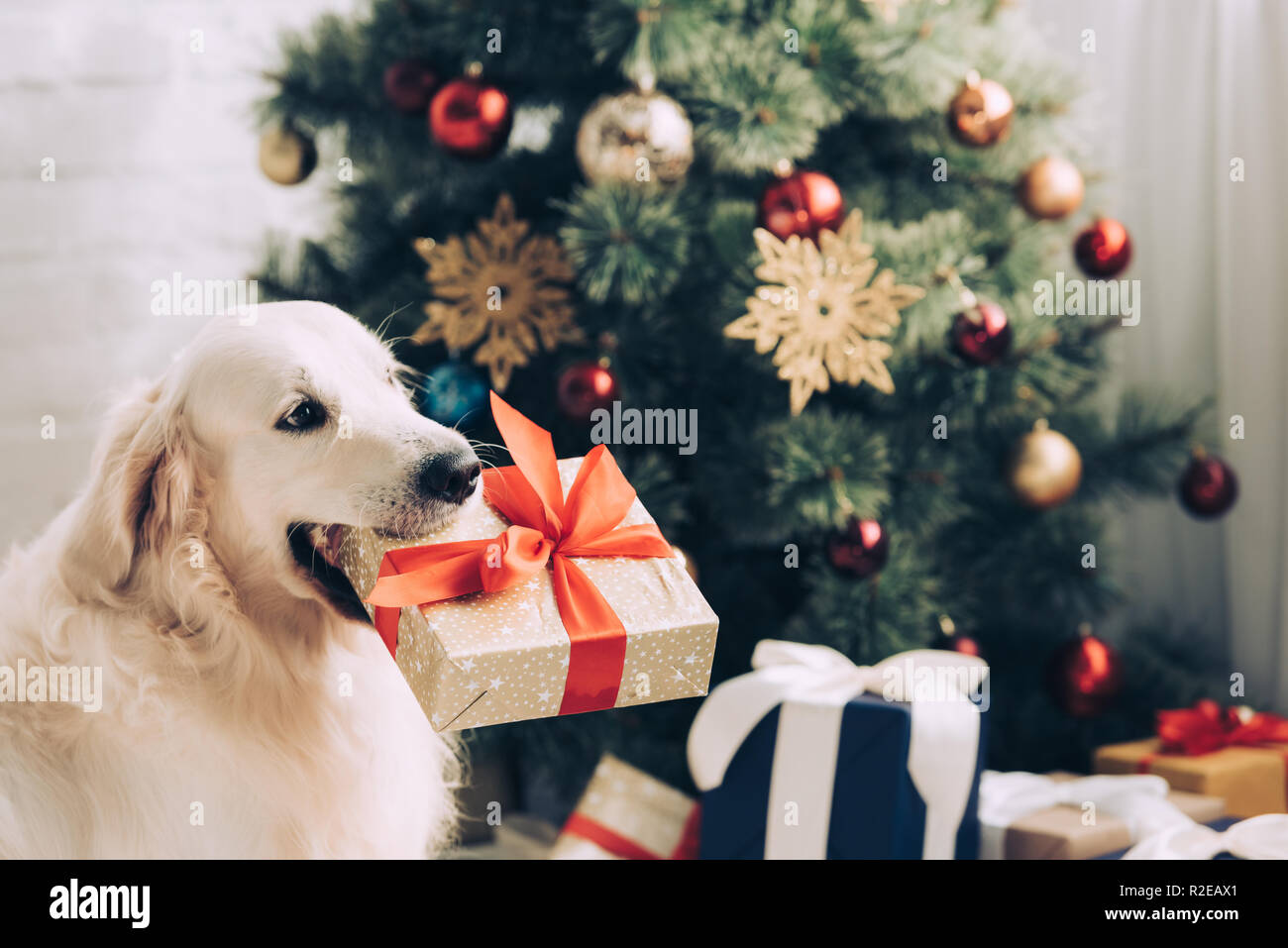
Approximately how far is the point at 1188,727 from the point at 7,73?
2292 mm

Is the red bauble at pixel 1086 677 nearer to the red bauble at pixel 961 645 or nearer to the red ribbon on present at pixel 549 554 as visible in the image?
the red bauble at pixel 961 645

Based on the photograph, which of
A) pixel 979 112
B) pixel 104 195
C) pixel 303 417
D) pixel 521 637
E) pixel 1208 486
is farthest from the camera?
pixel 104 195

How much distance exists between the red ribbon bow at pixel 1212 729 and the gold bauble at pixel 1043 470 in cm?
39

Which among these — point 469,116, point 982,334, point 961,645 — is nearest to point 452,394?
point 469,116

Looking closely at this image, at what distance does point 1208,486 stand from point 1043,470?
12.7 inches

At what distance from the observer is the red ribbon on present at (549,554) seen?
0.64m

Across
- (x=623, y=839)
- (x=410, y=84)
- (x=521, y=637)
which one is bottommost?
(x=623, y=839)

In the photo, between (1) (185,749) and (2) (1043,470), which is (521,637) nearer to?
(1) (185,749)

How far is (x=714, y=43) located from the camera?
134 centimetres

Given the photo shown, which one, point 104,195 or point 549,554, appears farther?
point 104,195

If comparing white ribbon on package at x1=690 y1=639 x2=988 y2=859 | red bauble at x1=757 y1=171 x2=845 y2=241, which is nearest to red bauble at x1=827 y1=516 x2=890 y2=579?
white ribbon on package at x1=690 y1=639 x2=988 y2=859

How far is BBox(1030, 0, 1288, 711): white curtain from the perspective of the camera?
1.77 meters

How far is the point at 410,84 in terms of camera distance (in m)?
1.37

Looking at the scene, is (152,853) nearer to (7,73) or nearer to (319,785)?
(319,785)
